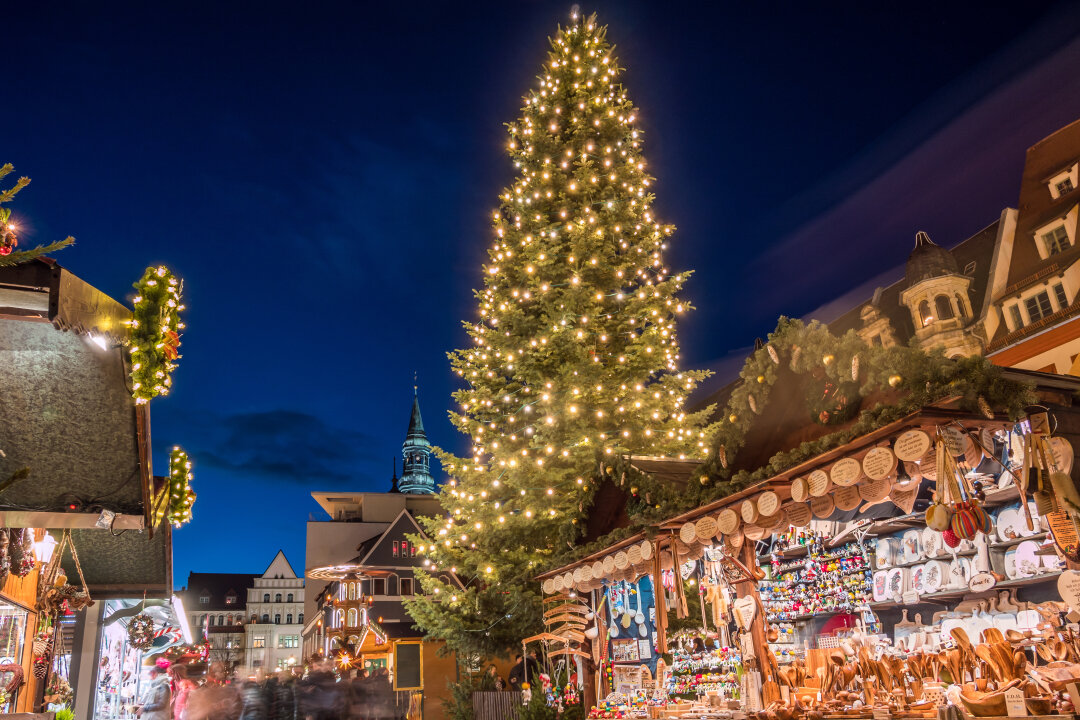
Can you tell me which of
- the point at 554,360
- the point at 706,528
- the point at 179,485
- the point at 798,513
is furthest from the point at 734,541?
the point at 554,360

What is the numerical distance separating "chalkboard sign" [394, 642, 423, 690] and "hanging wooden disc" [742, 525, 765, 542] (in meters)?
23.5

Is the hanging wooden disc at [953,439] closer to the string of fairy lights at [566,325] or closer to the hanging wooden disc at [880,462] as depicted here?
the hanging wooden disc at [880,462]

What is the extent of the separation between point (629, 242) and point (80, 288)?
1395 centimetres

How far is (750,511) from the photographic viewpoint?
7.39 m

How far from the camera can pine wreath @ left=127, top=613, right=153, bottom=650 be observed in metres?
12.4

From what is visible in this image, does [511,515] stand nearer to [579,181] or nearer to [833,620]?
[833,620]

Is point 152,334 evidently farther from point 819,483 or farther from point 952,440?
point 952,440

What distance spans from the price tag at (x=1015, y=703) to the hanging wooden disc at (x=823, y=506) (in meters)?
1.95

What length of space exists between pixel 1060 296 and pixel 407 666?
25615mm

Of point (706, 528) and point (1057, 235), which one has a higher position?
point (1057, 235)

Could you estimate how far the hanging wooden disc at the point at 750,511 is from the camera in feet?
24.2

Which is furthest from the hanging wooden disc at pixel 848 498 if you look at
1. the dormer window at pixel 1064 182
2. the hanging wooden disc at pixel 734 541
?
the dormer window at pixel 1064 182

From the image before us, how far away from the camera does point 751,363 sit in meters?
7.58

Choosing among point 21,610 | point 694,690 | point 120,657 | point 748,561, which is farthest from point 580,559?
point 120,657
